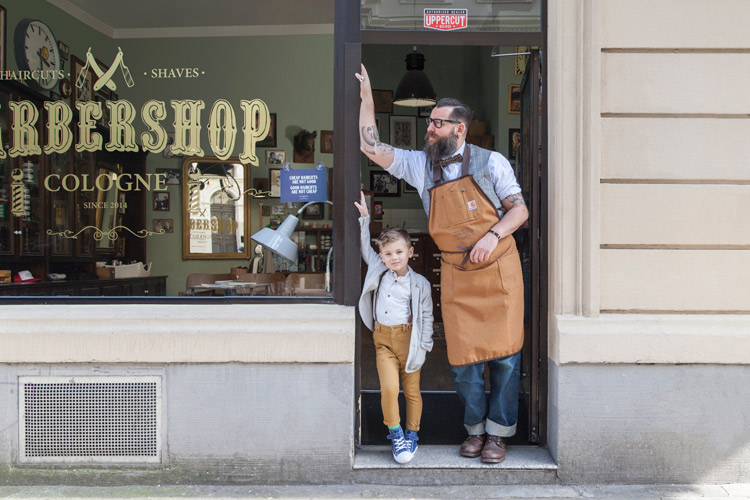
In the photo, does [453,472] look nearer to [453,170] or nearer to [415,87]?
[453,170]

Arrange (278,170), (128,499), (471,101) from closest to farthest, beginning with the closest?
(128,499)
(278,170)
(471,101)

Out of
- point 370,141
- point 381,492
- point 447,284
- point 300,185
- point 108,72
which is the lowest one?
point 381,492

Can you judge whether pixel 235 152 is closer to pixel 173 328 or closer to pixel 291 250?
pixel 291 250

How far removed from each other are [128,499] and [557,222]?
3011 millimetres

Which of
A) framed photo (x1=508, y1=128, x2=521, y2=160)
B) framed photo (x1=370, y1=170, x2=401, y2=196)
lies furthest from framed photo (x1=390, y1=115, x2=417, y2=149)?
framed photo (x1=508, y1=128, x2=521, y2=160)

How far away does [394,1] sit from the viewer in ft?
13.8

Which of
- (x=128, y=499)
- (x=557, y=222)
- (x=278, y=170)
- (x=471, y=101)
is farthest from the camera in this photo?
(x=471, y=101)

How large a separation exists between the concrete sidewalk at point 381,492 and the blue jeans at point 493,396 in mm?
370

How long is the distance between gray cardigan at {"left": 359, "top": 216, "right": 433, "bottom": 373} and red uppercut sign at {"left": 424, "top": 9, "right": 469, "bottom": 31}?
1297mm

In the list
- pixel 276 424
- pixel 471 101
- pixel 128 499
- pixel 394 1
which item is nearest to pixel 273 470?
pixel 276 424

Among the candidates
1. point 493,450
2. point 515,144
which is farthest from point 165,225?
point 515,144

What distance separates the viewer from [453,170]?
410 centimetres

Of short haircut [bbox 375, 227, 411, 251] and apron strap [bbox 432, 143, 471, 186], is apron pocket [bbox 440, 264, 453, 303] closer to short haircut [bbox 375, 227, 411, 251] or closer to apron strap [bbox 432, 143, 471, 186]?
short haircut [bbox 375, 227, 411, 251]

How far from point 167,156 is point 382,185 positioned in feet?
20.7
